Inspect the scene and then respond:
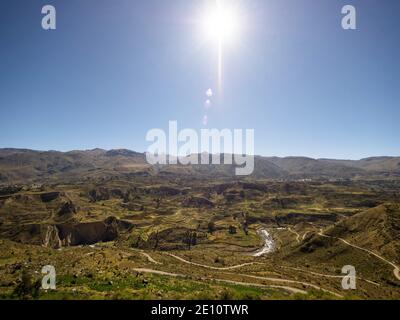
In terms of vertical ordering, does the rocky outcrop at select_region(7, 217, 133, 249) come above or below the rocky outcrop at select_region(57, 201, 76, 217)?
below

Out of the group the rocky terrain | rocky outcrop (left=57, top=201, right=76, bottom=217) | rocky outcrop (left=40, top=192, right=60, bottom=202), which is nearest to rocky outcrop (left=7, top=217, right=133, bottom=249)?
the rocky terrain

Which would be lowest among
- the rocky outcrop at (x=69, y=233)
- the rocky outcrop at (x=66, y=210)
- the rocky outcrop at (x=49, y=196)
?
the rocky outcrop at (x=69, y=233)

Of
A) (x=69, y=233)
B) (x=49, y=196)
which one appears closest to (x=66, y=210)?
(x=69, y=233)

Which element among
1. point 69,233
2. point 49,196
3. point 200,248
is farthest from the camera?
point 49,196

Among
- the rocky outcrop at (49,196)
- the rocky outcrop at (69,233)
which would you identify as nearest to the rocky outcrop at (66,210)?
the rocky outcrop at (69,233)

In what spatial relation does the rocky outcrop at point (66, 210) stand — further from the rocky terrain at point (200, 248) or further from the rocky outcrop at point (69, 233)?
the rocky outcrop at point (69, 233)

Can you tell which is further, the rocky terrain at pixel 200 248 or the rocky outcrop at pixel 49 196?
the rocky outcrop at pixel 49 196

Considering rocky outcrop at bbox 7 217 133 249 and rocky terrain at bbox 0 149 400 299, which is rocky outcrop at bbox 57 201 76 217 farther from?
rocky outcrop at bbox 7 217 133 249

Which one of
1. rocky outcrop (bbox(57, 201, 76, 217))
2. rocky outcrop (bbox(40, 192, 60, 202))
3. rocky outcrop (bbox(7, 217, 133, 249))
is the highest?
rocky outcrop (bbox(40, 192, 60, 202))

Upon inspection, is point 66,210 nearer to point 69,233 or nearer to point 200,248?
point 69,233

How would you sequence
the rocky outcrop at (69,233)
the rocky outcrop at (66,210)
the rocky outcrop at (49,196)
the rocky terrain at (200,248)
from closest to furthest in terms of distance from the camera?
1. the rocky terrain at (200,248)
2. the rocky outcrop at (69,233)
3. the rocky outcrop at (66,210)
4. the rocky outcrop at (49,196)

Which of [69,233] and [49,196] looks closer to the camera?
[69,233]
